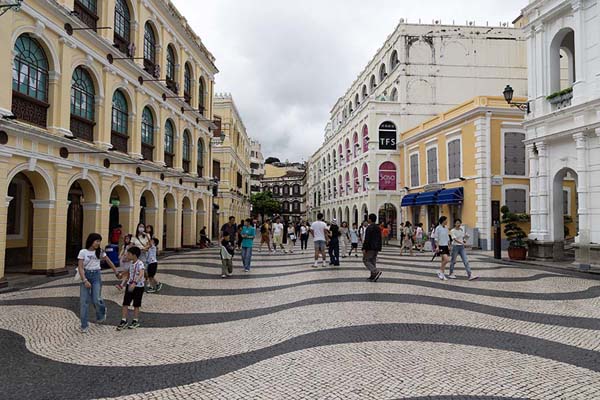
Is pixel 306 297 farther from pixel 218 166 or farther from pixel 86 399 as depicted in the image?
pixel 218 166

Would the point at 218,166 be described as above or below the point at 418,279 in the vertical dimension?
above

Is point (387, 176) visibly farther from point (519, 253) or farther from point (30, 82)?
point (30, 82)

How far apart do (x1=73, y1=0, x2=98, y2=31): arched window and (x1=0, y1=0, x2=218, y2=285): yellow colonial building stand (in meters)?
0.05

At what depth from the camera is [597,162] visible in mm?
13000

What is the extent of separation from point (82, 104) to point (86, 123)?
67cm

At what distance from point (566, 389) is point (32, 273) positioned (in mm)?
13534

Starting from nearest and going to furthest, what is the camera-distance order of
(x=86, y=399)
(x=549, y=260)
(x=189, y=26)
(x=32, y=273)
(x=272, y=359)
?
(x=86, y=399)
(x=272, y=359)
(x=32, y=273)
(x=549, y=260)
(x=189, y=26)

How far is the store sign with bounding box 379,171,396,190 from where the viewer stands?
32781 mm

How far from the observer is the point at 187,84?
948 inches

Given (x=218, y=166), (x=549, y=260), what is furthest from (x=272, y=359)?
(x=218, y=166)

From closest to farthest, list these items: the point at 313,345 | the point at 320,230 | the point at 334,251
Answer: the point at 313,345 < the point at 320,230 < the point at 334,251

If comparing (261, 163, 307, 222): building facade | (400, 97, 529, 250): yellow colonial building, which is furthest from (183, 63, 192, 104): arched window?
(261, 163, 307, 222): building facade

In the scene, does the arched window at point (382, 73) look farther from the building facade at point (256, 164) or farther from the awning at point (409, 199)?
the building facade at point (256, 164)

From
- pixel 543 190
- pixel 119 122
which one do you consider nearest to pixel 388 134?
pixel 543 190
